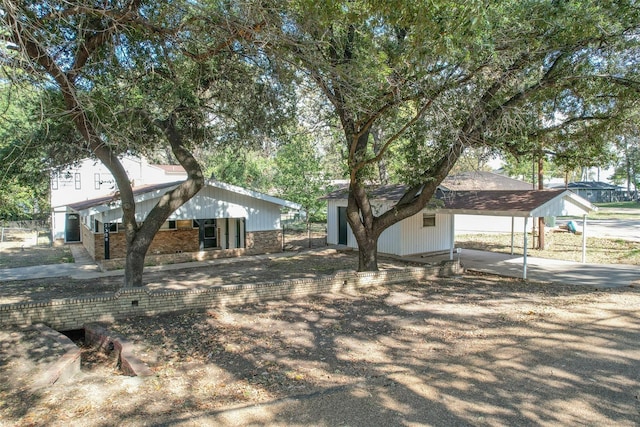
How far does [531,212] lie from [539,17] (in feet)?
19.4

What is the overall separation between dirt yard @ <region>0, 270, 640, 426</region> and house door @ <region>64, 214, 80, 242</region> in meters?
18.0

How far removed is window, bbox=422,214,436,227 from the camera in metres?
17.9

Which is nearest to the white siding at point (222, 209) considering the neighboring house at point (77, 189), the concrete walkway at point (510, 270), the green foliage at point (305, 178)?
the concrete walkway at point (510, 270)

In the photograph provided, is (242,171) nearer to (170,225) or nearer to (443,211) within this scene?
(170,225)

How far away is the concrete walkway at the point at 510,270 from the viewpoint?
1234 centimetres

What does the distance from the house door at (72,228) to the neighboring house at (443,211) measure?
13744mm

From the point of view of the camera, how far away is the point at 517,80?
31.7 ft

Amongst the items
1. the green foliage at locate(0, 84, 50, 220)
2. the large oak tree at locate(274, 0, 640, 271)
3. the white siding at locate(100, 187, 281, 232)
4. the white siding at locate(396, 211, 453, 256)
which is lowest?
the white siding at locate(396, 211, 453, 256)

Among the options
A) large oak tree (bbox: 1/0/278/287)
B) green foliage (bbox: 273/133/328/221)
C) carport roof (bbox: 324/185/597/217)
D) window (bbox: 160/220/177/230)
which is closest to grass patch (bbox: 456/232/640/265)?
carport roof (bbox: 324/185/597/217)

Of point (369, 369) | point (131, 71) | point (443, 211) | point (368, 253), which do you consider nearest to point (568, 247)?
point (443, 211)

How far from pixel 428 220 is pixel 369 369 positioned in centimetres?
1293

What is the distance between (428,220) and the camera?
18125mm

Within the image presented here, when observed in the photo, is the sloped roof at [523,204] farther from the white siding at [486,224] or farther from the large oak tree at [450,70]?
the white siding at [486,224]

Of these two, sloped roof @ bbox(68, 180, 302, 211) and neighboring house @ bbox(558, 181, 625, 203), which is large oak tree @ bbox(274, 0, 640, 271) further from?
neighboring house @ bbox(558, 181, 625, 203)
